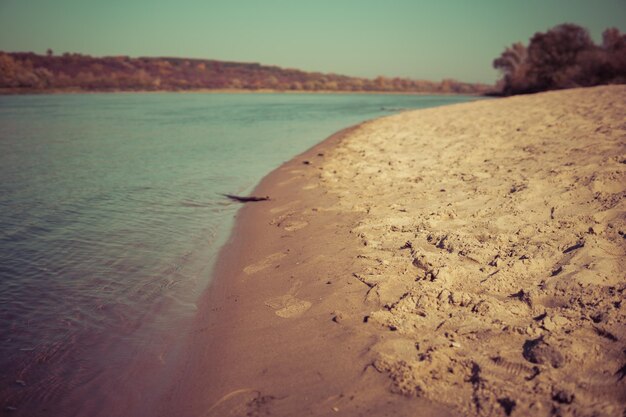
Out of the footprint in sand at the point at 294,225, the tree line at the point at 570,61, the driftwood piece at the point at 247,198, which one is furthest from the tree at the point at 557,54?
the footprint in sand at the point at 294,225

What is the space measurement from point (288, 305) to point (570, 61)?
48.0 metres

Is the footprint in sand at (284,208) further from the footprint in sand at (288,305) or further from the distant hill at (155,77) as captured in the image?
the distant hill at (155,77)

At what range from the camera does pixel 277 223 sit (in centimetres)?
471

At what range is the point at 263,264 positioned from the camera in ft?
11.8

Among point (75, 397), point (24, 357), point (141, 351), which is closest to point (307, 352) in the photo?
point (141, 351)

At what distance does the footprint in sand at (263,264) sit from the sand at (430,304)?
19mm

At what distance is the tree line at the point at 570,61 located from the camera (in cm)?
2873

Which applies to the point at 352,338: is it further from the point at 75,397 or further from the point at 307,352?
the point at 75,397

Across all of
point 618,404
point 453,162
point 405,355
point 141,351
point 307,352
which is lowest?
point 141,351

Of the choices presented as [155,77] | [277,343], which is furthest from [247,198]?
[155,77]

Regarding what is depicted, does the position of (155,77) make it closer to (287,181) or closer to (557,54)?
(557,54)

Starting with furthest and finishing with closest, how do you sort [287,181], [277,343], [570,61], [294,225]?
1. [570,61]
2. [287,181]
3. [294,225]
4. [277,343]

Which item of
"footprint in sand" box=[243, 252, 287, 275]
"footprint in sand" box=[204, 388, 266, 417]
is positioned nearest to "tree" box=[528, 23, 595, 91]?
"footprint in sand" box=[243, 252, 287, 275]

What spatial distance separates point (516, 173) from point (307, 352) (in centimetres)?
426
